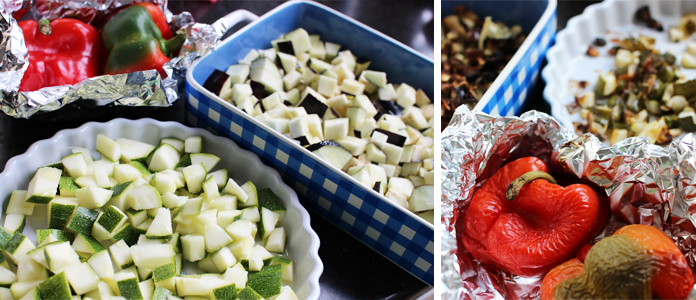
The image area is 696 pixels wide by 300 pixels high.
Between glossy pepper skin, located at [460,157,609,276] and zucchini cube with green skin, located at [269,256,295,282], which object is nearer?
glossy pepper skin, located at [460,157,609,276]

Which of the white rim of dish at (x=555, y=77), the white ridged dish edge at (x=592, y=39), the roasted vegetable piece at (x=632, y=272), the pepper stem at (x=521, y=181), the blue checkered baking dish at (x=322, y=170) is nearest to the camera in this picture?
the roasted vegetable piece at (x=632, y=272)

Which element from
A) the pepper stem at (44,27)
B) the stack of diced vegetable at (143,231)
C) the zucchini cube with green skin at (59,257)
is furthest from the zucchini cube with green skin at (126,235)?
the pepper stem at (44,27)

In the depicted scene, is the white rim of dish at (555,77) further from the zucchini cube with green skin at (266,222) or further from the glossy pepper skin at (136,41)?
the glossy pepper skin at (136,41)

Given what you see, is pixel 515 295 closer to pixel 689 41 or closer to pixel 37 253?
pixel 37 253

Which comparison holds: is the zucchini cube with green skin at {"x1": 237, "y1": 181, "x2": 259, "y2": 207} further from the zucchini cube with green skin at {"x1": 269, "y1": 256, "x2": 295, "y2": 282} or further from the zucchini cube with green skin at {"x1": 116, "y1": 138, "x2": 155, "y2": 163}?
the zucchini cube with green skin at {"x1": 116, "y1": 138, "x2": 155, "y2": 163}

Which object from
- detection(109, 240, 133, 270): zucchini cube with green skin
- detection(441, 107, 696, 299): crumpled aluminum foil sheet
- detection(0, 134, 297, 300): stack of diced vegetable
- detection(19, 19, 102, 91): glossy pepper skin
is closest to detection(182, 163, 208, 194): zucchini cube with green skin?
detection(0, 134, 297, 300): stack of diced vegetable

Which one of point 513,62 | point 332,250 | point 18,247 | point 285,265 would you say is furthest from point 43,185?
point 513,62
